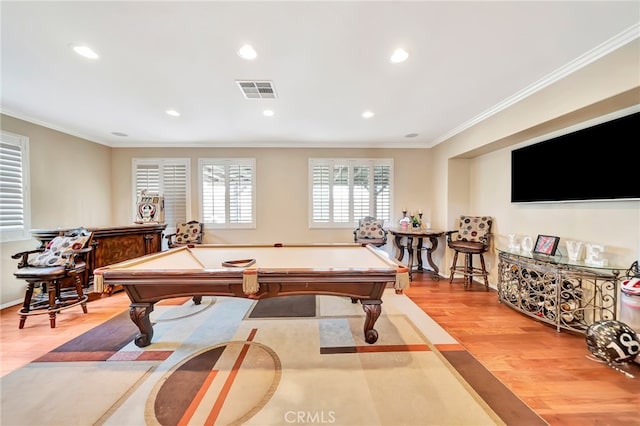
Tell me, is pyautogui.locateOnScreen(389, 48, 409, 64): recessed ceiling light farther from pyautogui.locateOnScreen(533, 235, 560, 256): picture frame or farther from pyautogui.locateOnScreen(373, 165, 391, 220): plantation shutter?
pyautogui.locateOnScreen(373, 165, 391, 220): plantation shutter

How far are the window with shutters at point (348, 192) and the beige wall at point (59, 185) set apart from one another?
173 inches

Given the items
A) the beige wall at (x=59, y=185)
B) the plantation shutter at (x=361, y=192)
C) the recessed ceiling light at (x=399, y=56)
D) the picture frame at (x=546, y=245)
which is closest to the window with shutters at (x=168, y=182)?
the beige wall at (x=59, y=185)

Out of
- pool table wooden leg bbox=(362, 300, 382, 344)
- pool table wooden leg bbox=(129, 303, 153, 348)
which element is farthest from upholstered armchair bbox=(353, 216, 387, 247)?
pool table wooden leg bbox=(129, 303, 153, 348)

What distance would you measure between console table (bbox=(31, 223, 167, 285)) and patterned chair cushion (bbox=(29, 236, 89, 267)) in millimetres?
207

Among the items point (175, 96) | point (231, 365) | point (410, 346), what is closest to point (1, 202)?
point (175, 96)

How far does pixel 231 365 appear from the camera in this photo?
199cm

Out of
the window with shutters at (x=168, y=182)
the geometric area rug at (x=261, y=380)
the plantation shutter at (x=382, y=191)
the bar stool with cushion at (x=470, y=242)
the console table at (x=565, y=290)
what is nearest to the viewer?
the geometric area rug at (x=261, y=380)

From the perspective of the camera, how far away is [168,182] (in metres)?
5.16

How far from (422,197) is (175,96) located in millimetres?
4892

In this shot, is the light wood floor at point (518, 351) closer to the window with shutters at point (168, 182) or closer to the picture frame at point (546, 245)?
the picture frame at point (546, 245)

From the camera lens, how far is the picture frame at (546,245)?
2.77m

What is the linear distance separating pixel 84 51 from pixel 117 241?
2863 millimetres

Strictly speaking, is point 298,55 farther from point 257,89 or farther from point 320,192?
point 320,192

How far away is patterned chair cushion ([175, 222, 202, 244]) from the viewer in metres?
4.88
